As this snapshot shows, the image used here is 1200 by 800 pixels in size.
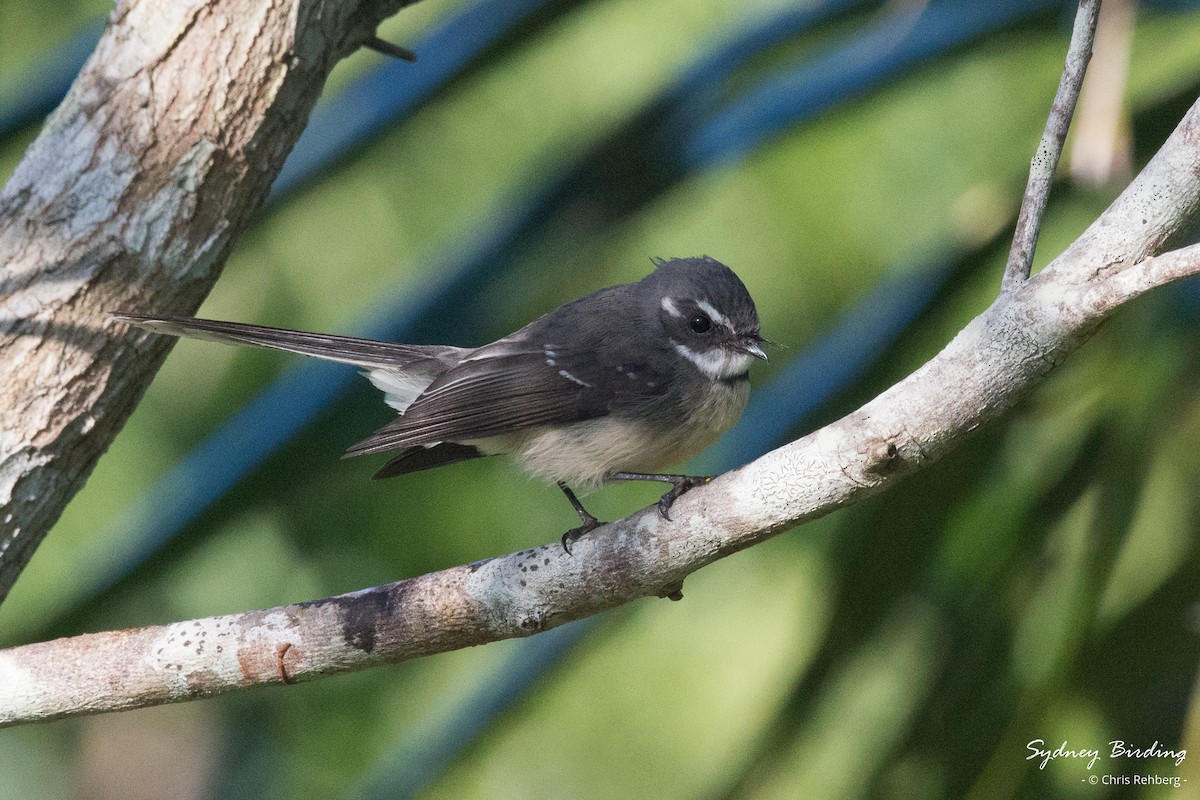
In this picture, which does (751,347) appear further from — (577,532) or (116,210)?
(116,210)

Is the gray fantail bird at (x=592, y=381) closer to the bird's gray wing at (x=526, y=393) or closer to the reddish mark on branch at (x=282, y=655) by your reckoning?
the bird's gray wing at (x=526, y=393)

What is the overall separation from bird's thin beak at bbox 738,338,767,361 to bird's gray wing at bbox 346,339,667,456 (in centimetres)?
28

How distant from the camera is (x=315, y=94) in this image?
11.4 feet

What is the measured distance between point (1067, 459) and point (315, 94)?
2855 mm

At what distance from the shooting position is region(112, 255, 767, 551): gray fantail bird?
10.7ft

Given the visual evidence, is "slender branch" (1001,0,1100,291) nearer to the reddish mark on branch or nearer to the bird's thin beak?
the bird's thin beak

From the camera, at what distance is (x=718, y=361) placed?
339 cm

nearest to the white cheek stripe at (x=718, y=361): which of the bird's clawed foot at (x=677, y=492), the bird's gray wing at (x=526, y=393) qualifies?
the bird's gray wing at (x=526, y=393)

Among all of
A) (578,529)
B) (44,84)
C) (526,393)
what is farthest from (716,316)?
(44,84)

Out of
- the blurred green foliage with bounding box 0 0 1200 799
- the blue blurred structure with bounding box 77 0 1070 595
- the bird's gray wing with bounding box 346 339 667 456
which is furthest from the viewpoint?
the blue blurred structure with bounding box 77 0 1070 595

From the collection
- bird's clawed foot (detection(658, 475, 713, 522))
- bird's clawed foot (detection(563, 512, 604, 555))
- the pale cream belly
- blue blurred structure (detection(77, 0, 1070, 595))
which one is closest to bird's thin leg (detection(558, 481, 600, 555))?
bird's clawed foot (detection(563, 512, 604, 555))

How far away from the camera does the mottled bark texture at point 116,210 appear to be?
311 cm

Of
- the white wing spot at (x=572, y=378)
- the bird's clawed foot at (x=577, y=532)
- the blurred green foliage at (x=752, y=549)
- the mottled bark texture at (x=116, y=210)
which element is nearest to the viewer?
the bird's clawed foot at (x=577, y=532)

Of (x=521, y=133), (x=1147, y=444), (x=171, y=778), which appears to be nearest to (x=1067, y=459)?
(x=1147, y=444)
